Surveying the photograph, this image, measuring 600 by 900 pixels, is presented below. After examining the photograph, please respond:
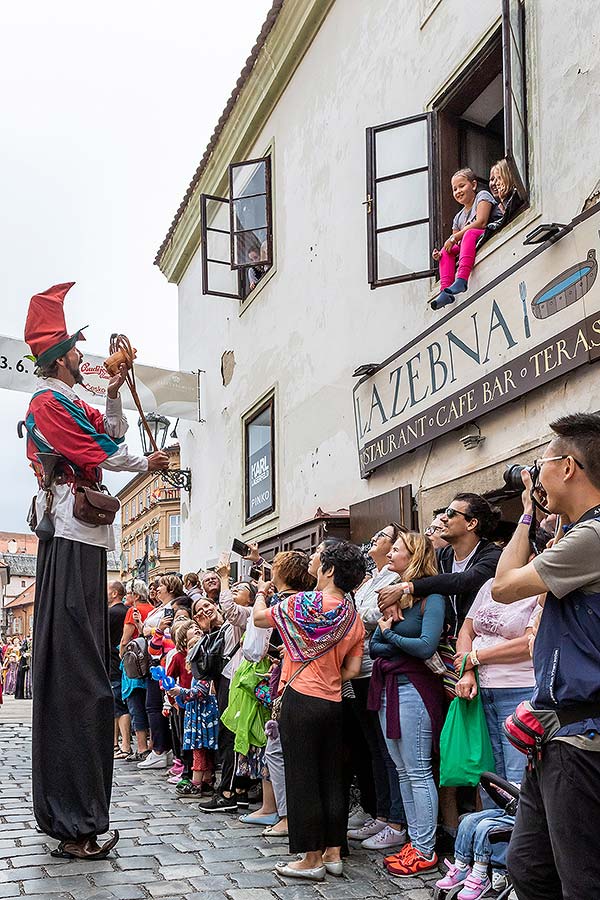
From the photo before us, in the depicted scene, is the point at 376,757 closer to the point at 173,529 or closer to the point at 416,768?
the point at 416,768

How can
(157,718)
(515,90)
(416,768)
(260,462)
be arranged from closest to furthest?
1. (416,768)
2. (515,90)
3. (157,718)
4. (260,462)

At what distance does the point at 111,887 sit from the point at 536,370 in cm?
376

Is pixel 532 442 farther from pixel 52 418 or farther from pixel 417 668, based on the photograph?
pixel 52 418

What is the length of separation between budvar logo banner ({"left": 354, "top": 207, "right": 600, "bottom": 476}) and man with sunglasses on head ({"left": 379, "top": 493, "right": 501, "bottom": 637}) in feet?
3.29

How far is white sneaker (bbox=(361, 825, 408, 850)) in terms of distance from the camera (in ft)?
18.0

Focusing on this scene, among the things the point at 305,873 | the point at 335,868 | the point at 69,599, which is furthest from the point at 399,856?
the point at 69,599

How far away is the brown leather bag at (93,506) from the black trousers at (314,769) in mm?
1395

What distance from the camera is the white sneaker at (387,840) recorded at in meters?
5.49

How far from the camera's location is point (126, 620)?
10.3 metres

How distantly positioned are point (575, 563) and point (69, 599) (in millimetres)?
3122

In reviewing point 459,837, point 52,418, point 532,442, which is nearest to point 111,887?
point 459,837

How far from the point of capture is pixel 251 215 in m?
12.7

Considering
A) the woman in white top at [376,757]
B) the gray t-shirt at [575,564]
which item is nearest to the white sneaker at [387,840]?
the woman in white top at [376,757]

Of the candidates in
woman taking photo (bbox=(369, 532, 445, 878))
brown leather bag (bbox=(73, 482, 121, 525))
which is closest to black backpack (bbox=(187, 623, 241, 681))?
woman taking photo (bbox=(369, 532, 445, 878))
